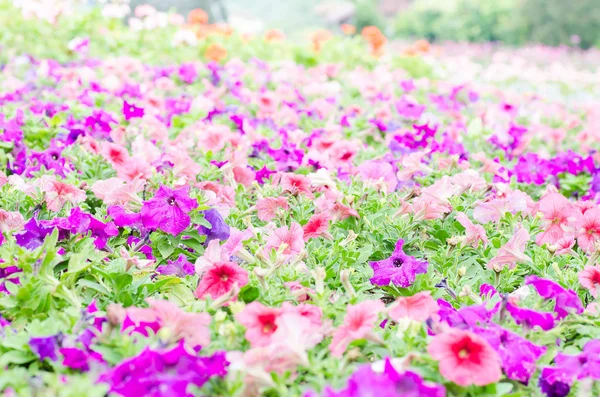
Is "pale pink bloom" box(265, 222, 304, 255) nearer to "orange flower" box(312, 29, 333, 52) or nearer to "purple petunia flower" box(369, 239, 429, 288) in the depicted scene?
"purple petunia flower" box(369, 239, 429, 288)

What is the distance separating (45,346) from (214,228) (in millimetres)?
746

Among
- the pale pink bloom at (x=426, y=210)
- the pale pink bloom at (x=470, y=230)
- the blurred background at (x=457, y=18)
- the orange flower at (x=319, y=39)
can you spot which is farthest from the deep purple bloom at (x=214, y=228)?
the blurred background at (x=457, y=18)

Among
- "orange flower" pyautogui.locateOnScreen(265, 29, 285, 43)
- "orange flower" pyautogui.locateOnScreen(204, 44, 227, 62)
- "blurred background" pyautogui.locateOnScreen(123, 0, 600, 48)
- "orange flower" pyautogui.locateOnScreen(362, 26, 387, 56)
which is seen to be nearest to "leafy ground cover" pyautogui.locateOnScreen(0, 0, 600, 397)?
"orange flower" pyautogui.locateOnScreen(204, 44, 227, 62)

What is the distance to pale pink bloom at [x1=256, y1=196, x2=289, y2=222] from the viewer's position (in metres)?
2.21

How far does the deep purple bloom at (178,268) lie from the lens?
1949 millimetres

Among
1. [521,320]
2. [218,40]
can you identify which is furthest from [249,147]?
[218,40]

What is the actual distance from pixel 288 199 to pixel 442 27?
19.5 m

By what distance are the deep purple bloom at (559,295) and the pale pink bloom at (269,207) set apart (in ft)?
2.90

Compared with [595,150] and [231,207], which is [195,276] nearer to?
[231,207]

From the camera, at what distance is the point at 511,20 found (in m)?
17.9

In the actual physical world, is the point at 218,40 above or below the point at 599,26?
above

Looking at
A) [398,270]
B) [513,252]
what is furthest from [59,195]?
[513,252]

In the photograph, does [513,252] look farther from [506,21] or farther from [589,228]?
[506,21]

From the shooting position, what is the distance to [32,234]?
72.7 inches
